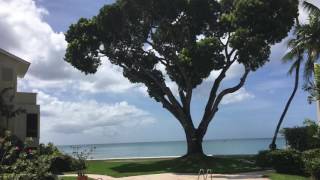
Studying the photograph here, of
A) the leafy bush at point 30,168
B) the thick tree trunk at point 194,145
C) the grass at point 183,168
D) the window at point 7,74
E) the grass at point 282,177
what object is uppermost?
the window at point 7,74

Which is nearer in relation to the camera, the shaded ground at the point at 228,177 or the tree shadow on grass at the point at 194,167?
the shaded ground at the point at 228,177

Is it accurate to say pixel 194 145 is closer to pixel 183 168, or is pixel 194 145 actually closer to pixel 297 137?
pixel 183 168

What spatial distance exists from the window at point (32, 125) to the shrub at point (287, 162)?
1669 centimetres

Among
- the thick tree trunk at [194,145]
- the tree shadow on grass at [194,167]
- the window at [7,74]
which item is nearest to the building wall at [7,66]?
the window at [7,74]

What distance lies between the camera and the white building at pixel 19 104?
33875 millimetres

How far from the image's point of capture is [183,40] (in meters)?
36.7

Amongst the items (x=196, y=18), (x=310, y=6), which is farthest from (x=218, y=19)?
(x=310, y=6)

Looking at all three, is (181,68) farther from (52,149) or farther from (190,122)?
(52,149)

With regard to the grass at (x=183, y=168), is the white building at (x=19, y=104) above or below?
above

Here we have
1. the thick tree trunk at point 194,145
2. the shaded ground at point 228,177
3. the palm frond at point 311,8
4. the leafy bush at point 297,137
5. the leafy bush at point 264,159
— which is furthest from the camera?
the thick tree trunk at point 194,145

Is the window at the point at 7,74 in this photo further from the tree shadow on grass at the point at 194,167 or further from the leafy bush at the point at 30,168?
the leafy bush at the point at 30,168

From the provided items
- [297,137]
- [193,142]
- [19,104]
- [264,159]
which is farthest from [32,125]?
[297,137]

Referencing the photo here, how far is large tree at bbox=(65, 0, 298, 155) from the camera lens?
1282 inches

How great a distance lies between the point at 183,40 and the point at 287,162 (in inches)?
563
